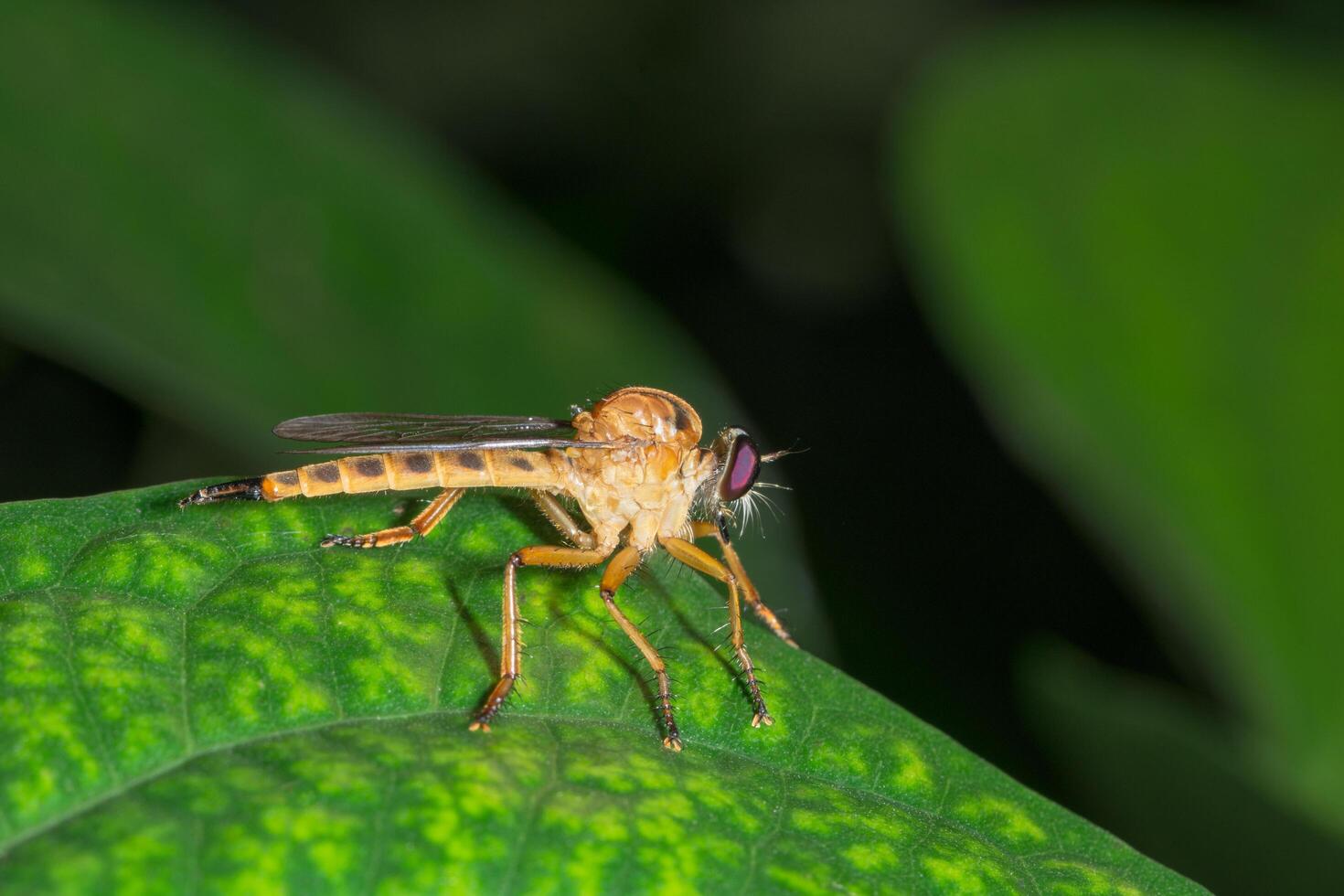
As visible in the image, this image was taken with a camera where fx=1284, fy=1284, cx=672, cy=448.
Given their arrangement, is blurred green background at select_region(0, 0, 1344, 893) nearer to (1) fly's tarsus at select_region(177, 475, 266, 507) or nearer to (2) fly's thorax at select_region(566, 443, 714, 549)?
(2) fly's thorax at select_region(566, 443, 714, 549)

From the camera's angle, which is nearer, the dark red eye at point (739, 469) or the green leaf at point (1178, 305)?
the dark red eye at point (739, 469)

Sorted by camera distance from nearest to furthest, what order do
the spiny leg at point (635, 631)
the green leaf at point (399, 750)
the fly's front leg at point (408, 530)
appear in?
the green leaf at point (399, 750)
the spiny leg at point (635, 631)
the fly's front leg at point (408, 530)

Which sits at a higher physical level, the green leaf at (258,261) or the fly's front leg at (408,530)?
the green leaf at (258,261)

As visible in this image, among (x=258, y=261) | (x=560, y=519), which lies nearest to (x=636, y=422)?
(x=560, y=519)

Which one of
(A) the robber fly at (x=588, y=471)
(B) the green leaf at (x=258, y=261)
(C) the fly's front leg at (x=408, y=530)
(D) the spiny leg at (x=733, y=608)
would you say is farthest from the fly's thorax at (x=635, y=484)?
(B) the green leaf at (x=258, y=261)

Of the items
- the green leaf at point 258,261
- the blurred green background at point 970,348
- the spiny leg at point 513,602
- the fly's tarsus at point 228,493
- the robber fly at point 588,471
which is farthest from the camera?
the green leaf at point 258,261

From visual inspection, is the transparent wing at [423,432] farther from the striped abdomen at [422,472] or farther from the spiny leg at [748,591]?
the spiny leg at [748,591]

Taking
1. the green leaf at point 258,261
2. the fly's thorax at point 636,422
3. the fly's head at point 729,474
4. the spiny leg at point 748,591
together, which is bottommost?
the spiny leg at point 748,591
